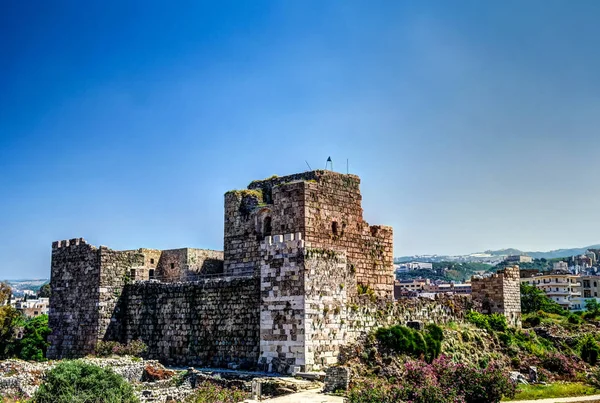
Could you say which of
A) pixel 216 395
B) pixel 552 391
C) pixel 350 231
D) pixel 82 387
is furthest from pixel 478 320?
pixel 82 387

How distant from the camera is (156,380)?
25.3 meters

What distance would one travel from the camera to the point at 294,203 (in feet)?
92.6

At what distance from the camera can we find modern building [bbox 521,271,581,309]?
112625 mm

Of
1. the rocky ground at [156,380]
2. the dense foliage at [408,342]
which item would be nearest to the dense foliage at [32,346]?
the rocky ground at [156,380]

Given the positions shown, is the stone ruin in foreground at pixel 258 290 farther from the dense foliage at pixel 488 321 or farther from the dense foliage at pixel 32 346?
the dense foliage at pixel 488 321

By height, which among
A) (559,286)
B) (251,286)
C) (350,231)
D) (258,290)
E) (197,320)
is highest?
(350,231)

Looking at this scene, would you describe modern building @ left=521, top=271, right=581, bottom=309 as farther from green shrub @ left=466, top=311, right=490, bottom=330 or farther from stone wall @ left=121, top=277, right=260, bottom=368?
stone wall @ left=121, top=277, right=260, bottom=368

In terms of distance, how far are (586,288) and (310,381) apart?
122 m

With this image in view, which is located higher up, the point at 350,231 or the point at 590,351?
the point at 350,231

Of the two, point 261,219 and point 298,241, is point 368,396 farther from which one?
point 261,219

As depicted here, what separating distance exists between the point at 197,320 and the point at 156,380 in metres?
3.59

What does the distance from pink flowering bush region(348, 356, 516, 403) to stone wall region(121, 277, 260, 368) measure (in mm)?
6692

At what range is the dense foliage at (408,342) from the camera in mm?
24531

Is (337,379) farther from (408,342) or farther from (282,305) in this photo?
(408,342)
